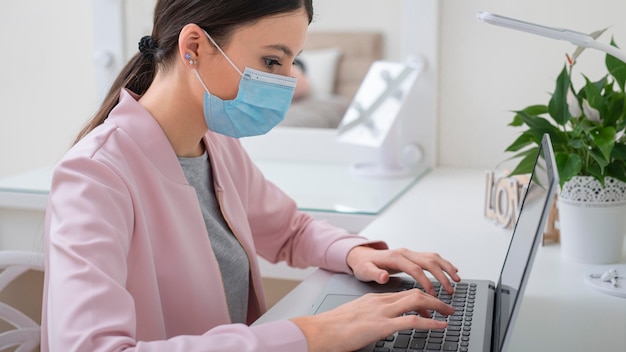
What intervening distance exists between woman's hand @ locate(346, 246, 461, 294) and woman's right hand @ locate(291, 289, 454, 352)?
0.21m

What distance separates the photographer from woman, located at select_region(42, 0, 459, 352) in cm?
97

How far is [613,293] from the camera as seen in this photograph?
50.3 inches

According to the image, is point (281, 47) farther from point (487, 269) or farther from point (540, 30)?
point (487, 269)

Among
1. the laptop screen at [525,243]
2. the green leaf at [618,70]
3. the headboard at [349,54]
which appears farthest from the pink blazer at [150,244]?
the headboard at [349,54]

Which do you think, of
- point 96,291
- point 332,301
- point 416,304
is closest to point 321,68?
point 332,301

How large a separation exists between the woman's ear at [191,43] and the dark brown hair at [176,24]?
12 millimetres

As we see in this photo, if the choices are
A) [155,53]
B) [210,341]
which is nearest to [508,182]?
[155,53]

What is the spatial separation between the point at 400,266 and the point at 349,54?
143 centimetres

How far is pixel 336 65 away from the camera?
2.65 meters

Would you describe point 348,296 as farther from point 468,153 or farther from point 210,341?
point 468,153

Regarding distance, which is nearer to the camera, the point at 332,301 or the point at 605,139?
the point at 332,301

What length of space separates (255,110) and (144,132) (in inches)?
7.1

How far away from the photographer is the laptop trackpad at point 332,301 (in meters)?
1.19

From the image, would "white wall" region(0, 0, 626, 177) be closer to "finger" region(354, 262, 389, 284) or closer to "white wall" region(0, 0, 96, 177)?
"white wall" region(0, 0, 96, 177)
